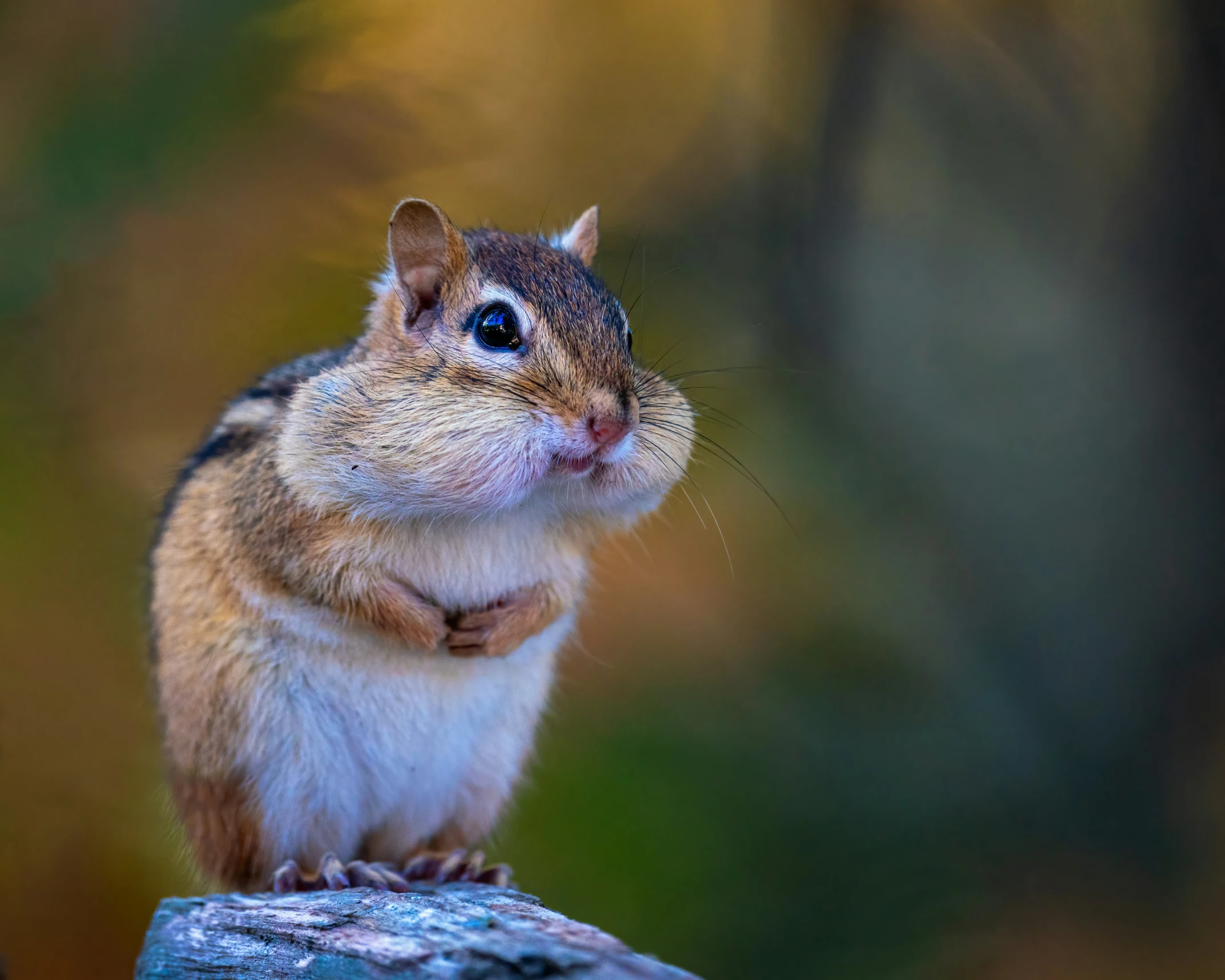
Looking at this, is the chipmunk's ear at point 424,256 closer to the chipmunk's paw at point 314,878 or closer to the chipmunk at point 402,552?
the chipmunk at point 402,552

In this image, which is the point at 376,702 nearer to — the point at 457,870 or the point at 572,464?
the point at 457,870

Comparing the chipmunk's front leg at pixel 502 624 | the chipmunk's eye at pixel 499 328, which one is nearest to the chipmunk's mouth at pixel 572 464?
the chipmunk's eye at pixel 499 328

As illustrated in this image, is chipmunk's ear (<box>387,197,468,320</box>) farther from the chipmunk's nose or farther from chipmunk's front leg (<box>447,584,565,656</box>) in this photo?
chipmunk's front leg (<box>447,584,565,656</box>)

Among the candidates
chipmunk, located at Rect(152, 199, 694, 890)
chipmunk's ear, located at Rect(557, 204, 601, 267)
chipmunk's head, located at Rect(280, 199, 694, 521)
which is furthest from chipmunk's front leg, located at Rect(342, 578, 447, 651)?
chipmunk's ear, located at Rect(557, 204, 601, 267)

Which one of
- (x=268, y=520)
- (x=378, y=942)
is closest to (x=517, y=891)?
(x=378, y=942)

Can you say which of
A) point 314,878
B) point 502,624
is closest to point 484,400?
point 502,624

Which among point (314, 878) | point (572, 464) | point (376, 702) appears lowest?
point (314, 878)

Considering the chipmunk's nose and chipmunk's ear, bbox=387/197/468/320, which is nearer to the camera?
the chipmunk's nose
